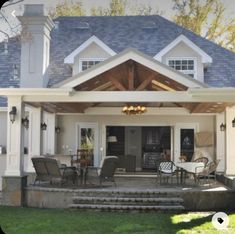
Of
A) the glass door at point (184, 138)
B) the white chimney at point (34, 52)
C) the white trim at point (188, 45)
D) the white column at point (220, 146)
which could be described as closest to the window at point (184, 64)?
the white trim at point (188, 45)

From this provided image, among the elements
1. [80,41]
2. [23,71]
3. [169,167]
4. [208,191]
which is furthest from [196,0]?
[208,191]

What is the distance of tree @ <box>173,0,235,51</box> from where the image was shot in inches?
972

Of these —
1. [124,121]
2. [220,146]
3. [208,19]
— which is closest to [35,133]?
[124,121]

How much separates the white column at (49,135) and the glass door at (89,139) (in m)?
1.17

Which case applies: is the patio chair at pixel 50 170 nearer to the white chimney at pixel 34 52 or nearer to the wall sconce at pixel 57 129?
the wall sconce at pixel 57 129

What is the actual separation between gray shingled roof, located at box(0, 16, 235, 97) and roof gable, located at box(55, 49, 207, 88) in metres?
5.53

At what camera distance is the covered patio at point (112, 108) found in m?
11.6

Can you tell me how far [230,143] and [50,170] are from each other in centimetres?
545

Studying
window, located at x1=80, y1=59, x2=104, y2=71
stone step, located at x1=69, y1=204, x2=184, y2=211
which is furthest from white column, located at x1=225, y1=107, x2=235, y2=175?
window, located at x1=80, y1=59, x2=104, y2=71

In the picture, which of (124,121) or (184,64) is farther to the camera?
(184,64)

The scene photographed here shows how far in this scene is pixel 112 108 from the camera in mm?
16547

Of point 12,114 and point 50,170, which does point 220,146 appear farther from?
point 12,114

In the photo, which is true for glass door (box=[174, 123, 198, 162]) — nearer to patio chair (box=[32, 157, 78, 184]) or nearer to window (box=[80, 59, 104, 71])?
window (box=[80, 59, 104, 71])

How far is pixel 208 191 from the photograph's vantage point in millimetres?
11258
